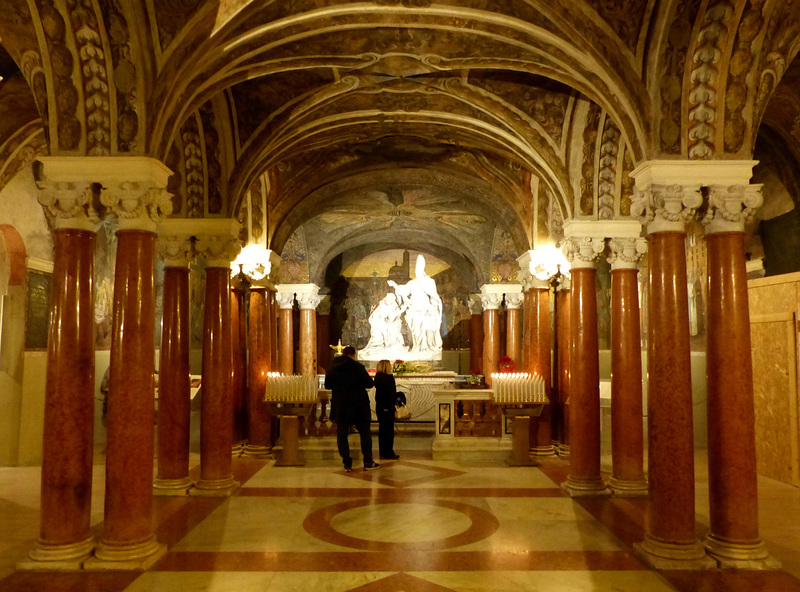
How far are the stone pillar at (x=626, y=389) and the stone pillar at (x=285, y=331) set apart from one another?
347 inches

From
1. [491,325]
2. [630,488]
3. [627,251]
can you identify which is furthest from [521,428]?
[491,325]

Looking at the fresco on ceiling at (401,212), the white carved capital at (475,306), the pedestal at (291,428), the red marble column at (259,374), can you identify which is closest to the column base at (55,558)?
the pedestal at (291,428)

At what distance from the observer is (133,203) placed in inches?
241

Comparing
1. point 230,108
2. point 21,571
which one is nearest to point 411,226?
point 230,108

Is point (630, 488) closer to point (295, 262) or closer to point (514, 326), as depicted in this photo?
point (514, 326)

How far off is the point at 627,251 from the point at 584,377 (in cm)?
179

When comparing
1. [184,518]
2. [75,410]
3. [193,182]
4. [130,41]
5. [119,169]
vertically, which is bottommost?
[184,518]

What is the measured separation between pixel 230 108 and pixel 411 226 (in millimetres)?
11434

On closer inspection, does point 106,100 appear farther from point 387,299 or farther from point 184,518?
point 387,299

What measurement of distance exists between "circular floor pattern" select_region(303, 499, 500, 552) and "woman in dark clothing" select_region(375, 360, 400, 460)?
289 cm

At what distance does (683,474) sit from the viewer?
5.96 m

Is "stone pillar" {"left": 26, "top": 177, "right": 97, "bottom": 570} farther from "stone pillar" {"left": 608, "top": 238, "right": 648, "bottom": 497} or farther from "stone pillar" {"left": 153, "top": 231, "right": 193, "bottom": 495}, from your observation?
"stone pillar" {"left": 608, "top": 238, "right": 648, "bottom": 497}

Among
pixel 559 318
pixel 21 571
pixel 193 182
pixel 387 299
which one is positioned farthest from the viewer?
pixel 387 299

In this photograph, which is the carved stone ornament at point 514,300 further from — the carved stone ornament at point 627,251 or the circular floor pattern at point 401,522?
the circular floor pattern at point 401,522
